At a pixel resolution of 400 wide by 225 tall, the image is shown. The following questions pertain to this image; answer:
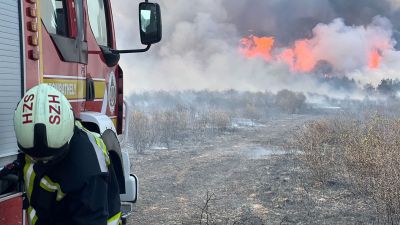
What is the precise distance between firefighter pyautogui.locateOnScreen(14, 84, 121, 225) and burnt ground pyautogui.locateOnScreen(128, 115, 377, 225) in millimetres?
3400

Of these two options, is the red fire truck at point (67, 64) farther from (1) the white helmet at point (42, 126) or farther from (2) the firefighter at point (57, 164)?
(1) the white helmet at point (42, 126)

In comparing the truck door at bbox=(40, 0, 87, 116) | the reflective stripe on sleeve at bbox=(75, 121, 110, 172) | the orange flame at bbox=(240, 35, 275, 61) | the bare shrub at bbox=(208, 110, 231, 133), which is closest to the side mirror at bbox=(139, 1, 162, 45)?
the truck door at bbox=(40, 0, 87, 116)

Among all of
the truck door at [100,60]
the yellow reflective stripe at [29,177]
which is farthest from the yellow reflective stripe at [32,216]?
the truck door at [100,60]

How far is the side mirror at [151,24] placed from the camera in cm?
428

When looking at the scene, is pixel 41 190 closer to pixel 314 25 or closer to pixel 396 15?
pixel 314 25

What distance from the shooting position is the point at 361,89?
152ft

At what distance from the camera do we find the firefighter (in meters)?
2.02

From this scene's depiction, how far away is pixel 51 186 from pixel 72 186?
14cm

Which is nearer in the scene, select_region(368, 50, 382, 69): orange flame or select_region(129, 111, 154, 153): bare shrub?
select_region(129, 111, 154, 153): bare shrub

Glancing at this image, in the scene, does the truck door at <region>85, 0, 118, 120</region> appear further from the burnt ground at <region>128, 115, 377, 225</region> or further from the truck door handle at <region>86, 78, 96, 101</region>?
the burnt ground at <region>128, 115, 377, 225</region>

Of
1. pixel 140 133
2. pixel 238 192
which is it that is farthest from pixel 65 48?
pixel 140 133

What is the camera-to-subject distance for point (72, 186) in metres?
2.10

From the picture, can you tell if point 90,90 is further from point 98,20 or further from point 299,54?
point 299,54

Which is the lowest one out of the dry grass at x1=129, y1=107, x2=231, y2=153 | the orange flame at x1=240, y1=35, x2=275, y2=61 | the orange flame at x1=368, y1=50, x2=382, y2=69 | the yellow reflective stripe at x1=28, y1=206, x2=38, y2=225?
the dry grass at x1=129, y1=107, x2=231, y2=153
